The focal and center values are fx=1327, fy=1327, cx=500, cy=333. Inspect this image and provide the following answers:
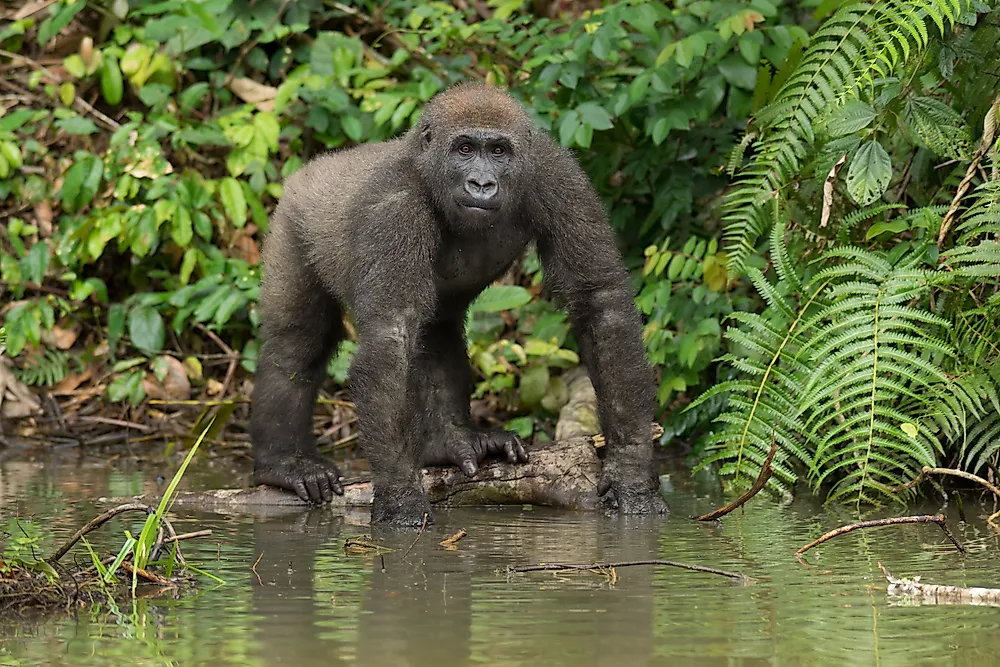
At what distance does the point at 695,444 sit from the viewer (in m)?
8.52

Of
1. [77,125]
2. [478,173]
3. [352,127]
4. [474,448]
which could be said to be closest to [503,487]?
[474,448]

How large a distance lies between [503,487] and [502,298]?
2.04m

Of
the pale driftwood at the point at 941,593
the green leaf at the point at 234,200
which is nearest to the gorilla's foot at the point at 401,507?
the pale driftwood at the point at 941,593

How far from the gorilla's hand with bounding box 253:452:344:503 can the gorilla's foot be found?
33.1 inches

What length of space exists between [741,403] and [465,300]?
1597 mm

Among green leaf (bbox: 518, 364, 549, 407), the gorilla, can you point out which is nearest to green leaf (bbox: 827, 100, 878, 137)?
the gorilla

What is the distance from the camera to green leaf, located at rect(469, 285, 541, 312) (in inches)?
334

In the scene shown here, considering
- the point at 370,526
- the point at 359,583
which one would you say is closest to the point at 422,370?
the point at 370,526

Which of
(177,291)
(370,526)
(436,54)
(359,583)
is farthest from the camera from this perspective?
(436,54)

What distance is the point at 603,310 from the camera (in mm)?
6664

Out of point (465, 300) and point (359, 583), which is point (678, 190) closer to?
point (465, 300)

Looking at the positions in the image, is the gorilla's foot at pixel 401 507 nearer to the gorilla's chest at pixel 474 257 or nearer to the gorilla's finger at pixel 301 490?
the gorilla's finger at pixel 301 490

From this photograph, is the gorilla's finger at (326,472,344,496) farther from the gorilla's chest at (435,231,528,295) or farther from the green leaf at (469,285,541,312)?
the green leaf at (469,285,541,312)

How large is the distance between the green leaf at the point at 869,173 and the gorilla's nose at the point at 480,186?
190 centimetres
